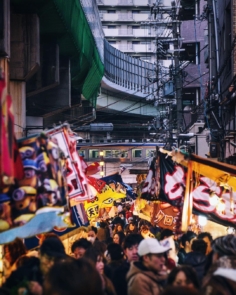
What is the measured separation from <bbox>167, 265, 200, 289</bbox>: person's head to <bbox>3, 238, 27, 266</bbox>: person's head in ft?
10.1

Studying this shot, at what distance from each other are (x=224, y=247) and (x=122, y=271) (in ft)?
4.96

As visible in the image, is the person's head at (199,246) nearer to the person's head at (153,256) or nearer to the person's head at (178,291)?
the person's head at (153,256)

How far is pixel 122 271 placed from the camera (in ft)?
29.2

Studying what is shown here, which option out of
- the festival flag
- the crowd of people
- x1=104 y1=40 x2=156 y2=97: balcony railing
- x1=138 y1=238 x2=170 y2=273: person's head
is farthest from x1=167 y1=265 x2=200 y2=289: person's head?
x1=104 y1=40 x2=156 y2=97: balcony railing

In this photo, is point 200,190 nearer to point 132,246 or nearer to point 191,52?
point 132,246

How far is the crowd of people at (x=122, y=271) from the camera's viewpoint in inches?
197

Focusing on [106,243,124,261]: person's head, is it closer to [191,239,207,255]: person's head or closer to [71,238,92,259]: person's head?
[71,238,92,259]: person's head

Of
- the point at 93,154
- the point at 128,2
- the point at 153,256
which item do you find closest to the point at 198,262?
the point at 153,256

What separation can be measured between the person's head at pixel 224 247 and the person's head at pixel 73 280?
113 inches

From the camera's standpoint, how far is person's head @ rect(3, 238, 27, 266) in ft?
30.7

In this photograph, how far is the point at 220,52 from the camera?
103 ft

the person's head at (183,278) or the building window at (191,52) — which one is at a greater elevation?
the building window at (191,52)

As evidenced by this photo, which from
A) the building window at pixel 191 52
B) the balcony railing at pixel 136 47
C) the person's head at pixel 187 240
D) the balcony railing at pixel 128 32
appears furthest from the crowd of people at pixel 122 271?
the balcony railing at pixel 136 47

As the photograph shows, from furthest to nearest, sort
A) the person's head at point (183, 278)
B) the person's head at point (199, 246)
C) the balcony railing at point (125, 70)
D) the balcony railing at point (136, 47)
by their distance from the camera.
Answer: the balcony railing at point (136, 47) → the balcony railing at point (125, 70) → the person's head at point (199, 246) → the person's head at point (183, 278)
